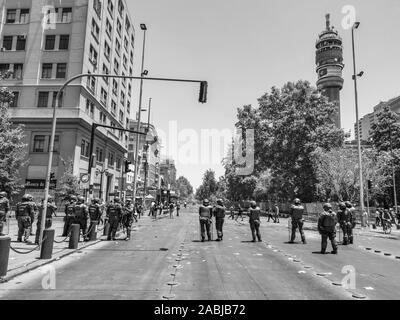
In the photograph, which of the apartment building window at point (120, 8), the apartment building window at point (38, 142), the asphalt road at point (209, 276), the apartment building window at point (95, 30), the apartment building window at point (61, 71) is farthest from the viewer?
the apartment building window at point (120, 8)

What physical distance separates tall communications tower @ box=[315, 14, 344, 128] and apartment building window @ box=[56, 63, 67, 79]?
126 meters

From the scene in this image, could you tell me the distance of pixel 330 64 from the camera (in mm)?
146000

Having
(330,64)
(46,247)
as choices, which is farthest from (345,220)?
(330,64)

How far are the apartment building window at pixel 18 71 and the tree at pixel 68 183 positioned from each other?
453 inches

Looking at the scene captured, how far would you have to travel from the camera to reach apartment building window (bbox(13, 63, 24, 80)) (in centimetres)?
3812

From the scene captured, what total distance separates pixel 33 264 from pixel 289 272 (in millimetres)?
6645

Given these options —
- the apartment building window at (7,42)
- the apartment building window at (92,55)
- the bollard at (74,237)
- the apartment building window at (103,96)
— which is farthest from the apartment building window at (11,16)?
the bollard at (74,237)

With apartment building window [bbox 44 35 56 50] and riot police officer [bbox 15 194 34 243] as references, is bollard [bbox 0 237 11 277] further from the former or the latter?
apartment building window [bbox 44 35 56 50]

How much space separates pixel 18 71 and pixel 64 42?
5940 mm

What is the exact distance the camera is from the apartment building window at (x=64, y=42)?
126ft

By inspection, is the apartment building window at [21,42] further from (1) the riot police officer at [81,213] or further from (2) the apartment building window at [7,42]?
(1) the riot police officer at [81,213]

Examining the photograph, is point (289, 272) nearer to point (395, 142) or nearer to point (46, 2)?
point (46, 2)

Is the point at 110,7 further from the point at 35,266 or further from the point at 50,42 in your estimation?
the point at 35,266

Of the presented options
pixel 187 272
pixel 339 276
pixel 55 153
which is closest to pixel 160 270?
pixel 187 272
